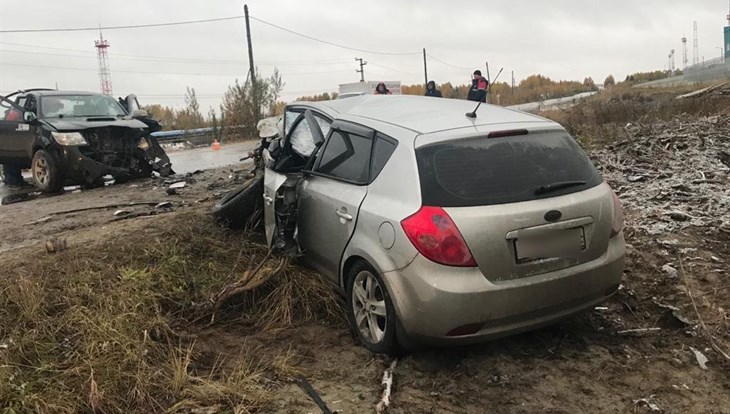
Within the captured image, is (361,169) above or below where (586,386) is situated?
above

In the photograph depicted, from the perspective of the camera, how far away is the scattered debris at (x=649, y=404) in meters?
2.98

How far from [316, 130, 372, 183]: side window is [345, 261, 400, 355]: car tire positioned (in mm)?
648

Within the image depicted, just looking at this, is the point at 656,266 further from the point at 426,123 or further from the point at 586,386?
the point at 426,123

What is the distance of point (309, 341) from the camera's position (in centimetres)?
397

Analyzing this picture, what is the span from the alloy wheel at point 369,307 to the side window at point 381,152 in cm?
67

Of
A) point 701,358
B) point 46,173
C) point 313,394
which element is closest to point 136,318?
point 313,394

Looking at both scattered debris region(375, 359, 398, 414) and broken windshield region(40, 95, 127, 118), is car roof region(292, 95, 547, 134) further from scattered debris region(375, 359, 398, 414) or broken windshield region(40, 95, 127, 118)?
broken windshield region(40, 95, 127, 118)

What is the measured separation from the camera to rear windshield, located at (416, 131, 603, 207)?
328cm

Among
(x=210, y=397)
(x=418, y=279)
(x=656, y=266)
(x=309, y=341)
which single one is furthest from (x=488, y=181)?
(x=656, y=266)

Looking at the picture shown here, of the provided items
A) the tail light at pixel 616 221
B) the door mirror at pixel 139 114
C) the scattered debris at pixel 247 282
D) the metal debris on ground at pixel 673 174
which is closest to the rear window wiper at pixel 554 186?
the tail light at pixel 616 221

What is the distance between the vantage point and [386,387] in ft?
10.7

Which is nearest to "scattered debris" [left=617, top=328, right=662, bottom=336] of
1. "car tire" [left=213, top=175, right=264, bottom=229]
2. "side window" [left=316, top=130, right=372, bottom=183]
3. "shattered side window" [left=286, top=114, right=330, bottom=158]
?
"side window" [left=316, top=130, right=372, bottom=183]

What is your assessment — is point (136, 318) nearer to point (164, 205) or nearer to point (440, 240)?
point (440, 240)

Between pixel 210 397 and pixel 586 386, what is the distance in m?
2.11
